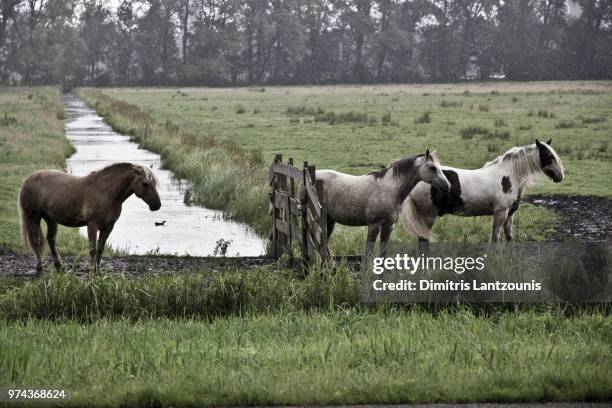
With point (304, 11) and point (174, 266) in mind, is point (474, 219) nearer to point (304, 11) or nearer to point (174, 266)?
point (174, 266)

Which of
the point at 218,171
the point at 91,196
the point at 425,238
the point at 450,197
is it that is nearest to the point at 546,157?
the point at 450,197

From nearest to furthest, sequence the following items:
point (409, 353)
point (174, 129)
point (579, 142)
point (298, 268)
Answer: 1. point (409, 353)
2. point (298, 268)
3. point (579, 142)
4. point (174, 129)

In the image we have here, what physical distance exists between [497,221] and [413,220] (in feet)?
4.43

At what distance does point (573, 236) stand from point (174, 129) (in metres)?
25.5

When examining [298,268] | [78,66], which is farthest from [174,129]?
[78,66]

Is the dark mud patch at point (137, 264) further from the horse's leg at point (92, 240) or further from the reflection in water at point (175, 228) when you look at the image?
the horse's leg at point (92, 240)

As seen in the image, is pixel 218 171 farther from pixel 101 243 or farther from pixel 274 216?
pixel 101 243

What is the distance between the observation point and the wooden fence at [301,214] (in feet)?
38.6

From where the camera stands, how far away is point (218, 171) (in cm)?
2323

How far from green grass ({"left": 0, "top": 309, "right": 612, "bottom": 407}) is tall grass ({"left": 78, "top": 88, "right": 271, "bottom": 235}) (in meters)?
8.59

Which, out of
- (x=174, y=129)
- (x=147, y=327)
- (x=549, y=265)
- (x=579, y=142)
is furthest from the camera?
(x=174, y=129)

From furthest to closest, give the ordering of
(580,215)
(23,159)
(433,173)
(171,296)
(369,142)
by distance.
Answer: (369,142), (23,159), (580,215), (433,173), (171,296)

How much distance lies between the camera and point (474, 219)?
17062 millimetres

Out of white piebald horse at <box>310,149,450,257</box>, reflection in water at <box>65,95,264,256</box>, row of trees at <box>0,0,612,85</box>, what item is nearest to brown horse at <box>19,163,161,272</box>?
reflection in water at <box>65,95,264,256</box>
